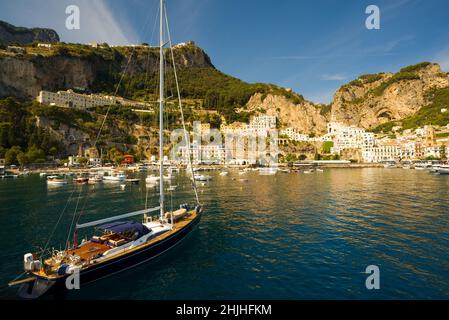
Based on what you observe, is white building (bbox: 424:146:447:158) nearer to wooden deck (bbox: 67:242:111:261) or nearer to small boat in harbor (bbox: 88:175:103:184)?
small boat in harbor (bbox: 88:175:103:184)

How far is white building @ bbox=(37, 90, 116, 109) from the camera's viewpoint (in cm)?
13834

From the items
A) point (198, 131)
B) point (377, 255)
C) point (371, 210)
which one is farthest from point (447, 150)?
point (377, 255)

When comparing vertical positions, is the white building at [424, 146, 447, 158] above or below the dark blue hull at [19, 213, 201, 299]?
above

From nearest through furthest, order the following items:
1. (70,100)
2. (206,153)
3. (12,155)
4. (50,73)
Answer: (12,155) < (70,100) < (206,153) < (50,73)

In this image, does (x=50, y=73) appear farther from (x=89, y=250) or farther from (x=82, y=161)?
(x=89, y=250)

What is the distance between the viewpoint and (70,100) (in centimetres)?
14725

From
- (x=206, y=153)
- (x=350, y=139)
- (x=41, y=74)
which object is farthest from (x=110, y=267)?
(x=350, y=139)

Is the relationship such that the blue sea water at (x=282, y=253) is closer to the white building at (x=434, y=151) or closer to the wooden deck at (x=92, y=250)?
the wooden deck at (x=92, y=250)

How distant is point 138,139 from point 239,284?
140 metres

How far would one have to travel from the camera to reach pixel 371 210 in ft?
105

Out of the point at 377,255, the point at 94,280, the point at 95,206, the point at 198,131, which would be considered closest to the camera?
the point at 94,280

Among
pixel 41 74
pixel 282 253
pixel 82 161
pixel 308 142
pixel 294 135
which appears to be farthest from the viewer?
pixel 294 135

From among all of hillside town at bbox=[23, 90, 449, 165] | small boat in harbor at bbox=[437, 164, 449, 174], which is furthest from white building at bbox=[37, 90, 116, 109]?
small boat in harbor at bbox=[437, 164, 449, 174]

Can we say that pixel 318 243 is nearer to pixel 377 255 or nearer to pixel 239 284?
pixel 377 255
